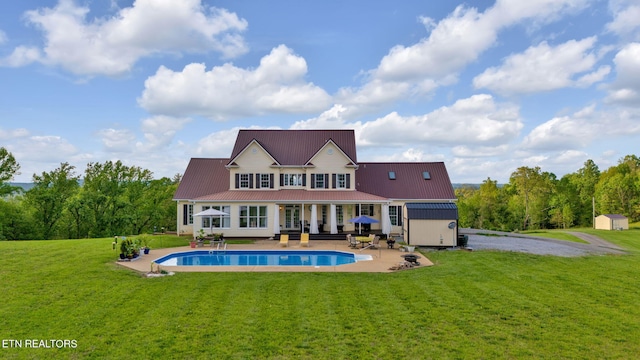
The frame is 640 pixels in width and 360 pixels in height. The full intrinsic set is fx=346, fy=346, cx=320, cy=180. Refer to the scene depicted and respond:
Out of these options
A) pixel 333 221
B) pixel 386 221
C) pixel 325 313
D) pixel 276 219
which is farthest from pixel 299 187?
pixel 325 313

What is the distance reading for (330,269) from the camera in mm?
15938

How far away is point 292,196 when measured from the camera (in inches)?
1105

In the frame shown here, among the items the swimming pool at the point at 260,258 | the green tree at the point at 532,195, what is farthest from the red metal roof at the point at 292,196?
the green tree at the point at 532,195

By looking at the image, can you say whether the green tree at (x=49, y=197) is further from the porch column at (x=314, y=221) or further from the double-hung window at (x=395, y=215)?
the double-hung window at (x=395, y=215)

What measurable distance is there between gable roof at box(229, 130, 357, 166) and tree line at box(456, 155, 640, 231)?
1298 inches

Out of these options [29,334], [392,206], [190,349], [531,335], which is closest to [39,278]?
[29,334]

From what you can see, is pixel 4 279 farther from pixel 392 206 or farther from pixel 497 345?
pixel 392 206

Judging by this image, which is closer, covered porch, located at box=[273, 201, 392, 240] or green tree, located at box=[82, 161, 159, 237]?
covered porch, located at box=[273, 201, 392, 240]

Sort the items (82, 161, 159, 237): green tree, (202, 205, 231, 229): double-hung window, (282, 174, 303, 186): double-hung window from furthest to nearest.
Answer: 1. (82, 161, 159, 237): green tree
2. (282, 174, 303, 186): double-hung window
3. (202, 205, 231, 229): double-hung window

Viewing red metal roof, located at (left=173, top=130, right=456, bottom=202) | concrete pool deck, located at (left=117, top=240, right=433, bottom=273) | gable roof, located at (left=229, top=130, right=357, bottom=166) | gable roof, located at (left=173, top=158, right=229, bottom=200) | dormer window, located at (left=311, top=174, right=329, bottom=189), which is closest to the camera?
concrete pool deck, located at (left=117, top=240, right=433, bottom=273)

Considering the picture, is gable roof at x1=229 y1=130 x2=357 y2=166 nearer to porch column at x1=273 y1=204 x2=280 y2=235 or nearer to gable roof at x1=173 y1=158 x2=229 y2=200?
gable roof at x1=173 y1=158 x2=229 y2=200

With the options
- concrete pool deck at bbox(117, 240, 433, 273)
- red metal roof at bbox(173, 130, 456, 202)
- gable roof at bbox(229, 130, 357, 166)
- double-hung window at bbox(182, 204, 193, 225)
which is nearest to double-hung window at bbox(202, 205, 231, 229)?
red metal roof at bbox(173, 130, 456, 202)

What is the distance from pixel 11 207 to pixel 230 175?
26.5 metres

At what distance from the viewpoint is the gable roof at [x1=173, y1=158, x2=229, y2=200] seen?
29.9 m
